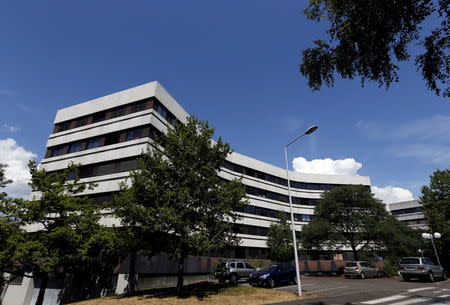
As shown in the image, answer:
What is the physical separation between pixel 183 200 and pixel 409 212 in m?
73.6

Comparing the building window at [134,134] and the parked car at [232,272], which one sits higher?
the building window at [134,134]

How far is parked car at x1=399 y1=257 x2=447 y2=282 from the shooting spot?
2136cm

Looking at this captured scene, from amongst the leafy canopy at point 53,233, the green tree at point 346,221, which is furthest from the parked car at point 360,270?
the leafy canopy at point 53,233

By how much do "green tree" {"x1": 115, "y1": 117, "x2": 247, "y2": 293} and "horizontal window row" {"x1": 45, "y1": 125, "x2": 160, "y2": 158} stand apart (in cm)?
1035

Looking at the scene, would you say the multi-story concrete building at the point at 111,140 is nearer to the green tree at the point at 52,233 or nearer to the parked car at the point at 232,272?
the parked car at the point at 232,272

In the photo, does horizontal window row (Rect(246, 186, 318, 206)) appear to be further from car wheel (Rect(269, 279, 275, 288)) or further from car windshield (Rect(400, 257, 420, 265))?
car wheel (Rect(269, 279, 275, 288))

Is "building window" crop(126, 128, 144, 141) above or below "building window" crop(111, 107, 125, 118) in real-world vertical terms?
below

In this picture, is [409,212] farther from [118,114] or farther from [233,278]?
[118,114]

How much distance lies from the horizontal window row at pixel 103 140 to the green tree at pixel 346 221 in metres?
23.5

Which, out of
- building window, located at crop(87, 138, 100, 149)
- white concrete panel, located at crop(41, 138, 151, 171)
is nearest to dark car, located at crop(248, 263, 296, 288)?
white concrete panel, located at crop(41, 138, 151, 171)

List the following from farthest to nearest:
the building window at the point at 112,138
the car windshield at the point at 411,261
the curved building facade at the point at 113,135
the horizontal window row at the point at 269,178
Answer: the horizontal window row at the point at 269,178 < the building window at the point at 112,138 < the curved building facade at the point at 113,135 < the car windshield at the point at 411,261

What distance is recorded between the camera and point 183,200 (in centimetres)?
1507

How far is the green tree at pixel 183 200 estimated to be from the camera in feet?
47.1

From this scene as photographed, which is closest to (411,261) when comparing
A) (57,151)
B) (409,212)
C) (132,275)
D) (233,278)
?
(233,278)
